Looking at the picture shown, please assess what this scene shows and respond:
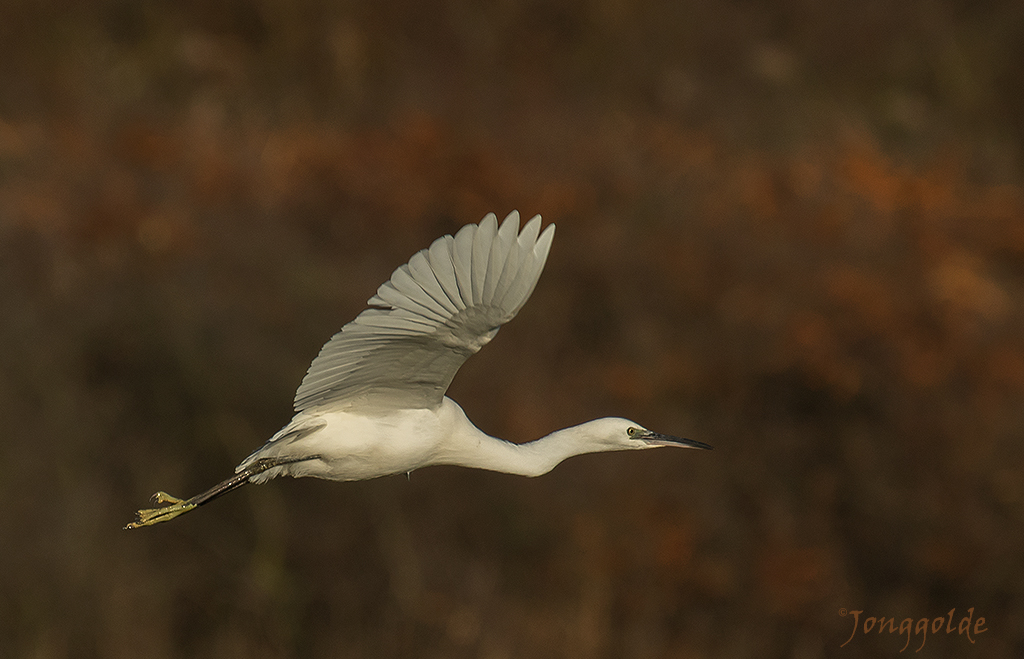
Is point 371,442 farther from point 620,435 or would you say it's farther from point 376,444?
point 620,435

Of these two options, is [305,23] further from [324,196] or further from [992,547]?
[992,547]

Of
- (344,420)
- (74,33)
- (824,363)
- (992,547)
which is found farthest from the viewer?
(74,33)

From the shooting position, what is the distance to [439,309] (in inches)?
162

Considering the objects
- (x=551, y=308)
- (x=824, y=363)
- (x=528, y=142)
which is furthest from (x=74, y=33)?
(x=824, y=363)

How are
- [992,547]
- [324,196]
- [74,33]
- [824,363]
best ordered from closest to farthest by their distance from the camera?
1. [992,547]
2. [824,363]
3. [324,196]
4. [74,33]

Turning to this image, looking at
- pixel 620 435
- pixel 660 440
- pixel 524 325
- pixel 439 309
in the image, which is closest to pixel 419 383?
pixel 439 309

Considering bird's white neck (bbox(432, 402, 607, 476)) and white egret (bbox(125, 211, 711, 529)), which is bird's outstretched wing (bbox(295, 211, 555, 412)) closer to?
white egret (bbox(125, 211, 711, 529))

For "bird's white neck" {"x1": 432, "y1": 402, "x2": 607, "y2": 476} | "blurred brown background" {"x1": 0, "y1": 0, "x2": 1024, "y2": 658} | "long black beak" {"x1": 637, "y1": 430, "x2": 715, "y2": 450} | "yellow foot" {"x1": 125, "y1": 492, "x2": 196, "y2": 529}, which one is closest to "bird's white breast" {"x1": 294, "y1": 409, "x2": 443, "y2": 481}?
"bird's white neck" {"x1": 432, "y1": 402, "x2": 607, "y2": 476}

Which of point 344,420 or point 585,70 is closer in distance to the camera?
point 344,420

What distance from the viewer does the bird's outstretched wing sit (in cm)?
397

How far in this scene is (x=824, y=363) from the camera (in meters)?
11.3

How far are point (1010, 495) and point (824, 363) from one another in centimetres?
199

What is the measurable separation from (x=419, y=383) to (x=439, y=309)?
1.83 feet

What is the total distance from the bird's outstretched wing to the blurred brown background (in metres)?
4.51
